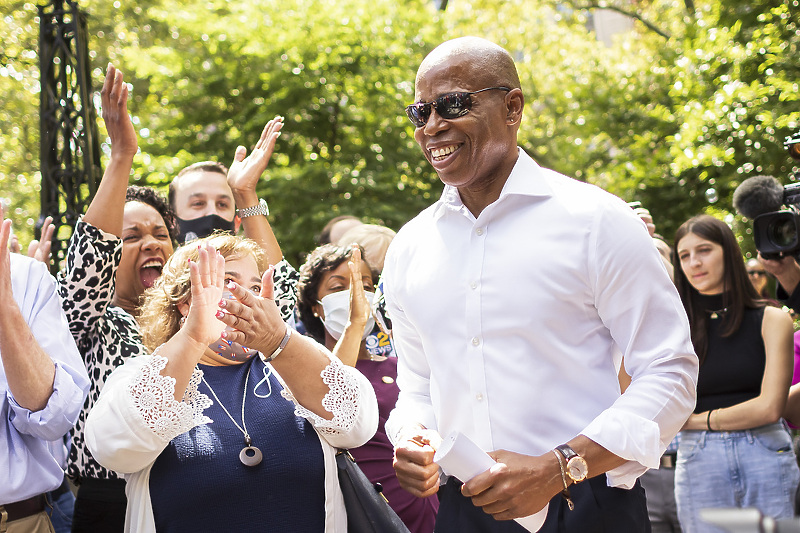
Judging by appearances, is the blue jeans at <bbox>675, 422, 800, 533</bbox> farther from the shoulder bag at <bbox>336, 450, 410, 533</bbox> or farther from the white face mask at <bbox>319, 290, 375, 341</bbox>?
the shoulder bag at <bbox>336, 450, 410, 533</bbox>

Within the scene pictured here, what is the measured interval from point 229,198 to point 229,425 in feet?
6.97

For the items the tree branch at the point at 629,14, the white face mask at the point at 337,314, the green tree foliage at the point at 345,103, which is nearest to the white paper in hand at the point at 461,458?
the white face mask at the point at 337,314

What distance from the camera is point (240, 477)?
2.98 m

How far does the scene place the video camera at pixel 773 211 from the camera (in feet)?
15.5

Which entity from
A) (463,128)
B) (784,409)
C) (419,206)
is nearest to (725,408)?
(784,409)

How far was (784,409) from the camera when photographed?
15.8 ft

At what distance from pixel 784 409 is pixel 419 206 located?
8163 mm

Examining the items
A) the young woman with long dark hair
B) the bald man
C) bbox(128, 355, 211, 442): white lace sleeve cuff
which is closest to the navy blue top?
bbox(128, 355, 211, 442): white lace sleeve cuff

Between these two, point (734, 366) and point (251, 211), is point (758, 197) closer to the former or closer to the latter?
point (734, 366)

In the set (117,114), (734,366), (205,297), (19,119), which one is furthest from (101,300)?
(19,119)

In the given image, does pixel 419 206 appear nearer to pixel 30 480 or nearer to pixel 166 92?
pixel 166 92

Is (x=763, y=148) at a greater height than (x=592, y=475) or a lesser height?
greater

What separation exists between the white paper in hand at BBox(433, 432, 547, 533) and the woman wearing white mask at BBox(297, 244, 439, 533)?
1780 mm

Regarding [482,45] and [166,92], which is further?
[166,92]
